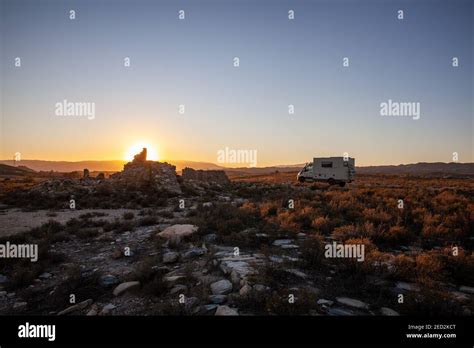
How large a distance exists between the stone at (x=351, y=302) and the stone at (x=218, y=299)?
5.92 ft

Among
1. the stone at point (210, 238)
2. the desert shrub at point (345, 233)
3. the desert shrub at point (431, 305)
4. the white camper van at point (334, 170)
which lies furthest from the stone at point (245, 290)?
the white camper van at point (334, 170)

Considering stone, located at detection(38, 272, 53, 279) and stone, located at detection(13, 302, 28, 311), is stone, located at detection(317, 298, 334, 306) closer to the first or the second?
stone, located at detection(13, 302, 28, 311)

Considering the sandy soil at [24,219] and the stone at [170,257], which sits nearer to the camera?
the stone at [170,257]

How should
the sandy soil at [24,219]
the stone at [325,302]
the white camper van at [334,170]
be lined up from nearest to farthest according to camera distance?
the stone at [325,302] → the sandy soil at [24,219] → the white camper van at [334,170]

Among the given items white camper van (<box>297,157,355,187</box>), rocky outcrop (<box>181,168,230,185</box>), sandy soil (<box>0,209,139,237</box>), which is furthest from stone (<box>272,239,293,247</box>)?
rocky outcrop (<box>181,168,230,185</box>)

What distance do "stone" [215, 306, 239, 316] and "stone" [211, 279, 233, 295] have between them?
587 millimetres

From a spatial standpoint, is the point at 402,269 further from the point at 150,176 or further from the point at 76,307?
the point at 150,176

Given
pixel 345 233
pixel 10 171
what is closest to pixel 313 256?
pixel 345 233

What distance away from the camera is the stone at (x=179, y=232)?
8.12 m

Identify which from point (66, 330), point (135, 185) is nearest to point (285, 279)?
point (66, 330)

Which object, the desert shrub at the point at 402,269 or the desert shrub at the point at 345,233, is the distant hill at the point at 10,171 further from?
the desert shrub at the point at 402,269

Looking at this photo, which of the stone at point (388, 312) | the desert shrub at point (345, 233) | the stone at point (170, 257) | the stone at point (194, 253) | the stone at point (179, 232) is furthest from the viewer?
the stone at point (179, 232)

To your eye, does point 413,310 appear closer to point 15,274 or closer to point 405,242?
point 405,242

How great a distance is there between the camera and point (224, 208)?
11547mm
